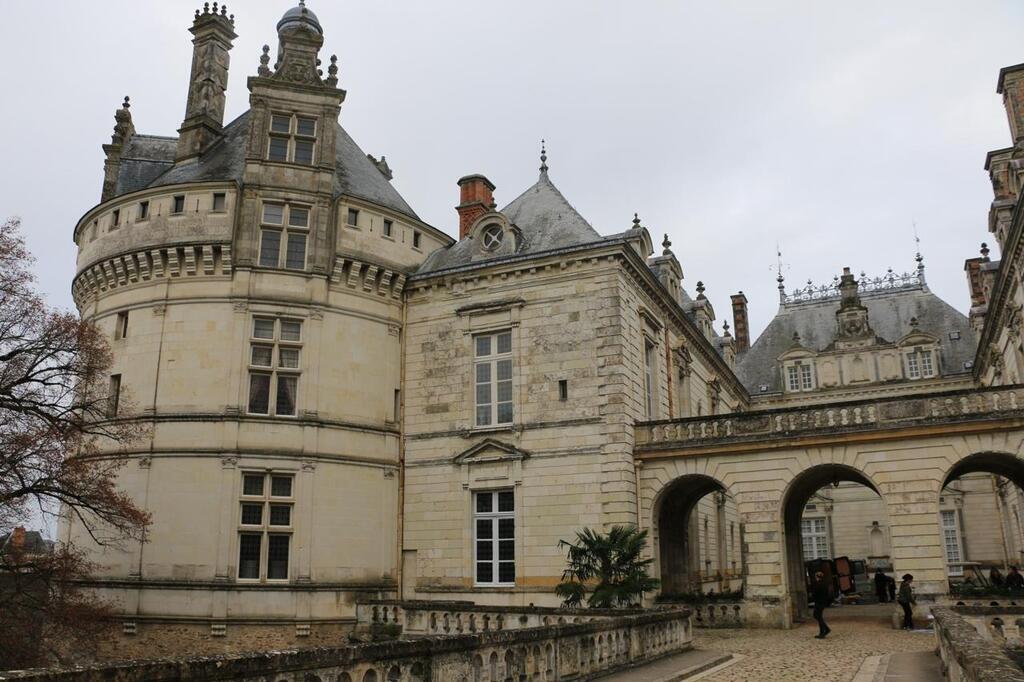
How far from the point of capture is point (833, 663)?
40.2ft

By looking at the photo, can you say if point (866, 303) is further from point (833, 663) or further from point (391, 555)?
point (833, 663)

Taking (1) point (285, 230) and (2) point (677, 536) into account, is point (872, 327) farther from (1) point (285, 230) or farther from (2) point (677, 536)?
(1) point (285, 230)

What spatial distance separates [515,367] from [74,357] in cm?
996

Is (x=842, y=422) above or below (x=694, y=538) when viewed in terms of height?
above

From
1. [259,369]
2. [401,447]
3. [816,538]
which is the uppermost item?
[259,369]

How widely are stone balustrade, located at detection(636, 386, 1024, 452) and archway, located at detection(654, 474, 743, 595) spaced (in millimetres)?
1069

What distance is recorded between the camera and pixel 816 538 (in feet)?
135

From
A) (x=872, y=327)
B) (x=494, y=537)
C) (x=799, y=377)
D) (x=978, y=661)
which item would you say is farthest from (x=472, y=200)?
(x=872, y=327)

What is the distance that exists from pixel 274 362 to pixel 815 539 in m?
30.7

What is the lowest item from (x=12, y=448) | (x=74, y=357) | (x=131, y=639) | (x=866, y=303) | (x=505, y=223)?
(x=131, y=639)

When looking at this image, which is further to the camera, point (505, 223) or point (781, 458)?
point (505, 223)

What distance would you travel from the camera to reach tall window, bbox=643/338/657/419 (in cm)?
2256

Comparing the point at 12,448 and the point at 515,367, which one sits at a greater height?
the point at 515,367

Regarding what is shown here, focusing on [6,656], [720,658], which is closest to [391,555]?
[6,656]
